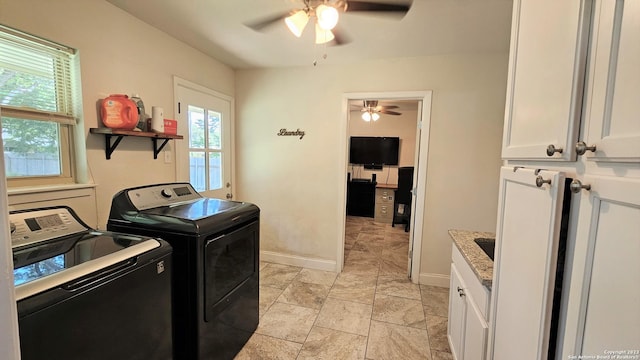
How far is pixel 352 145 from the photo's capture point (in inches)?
230

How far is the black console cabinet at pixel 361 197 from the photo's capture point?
5652mm

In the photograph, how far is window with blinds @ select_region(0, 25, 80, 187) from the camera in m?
1.44

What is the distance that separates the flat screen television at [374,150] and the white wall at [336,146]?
9.39ft

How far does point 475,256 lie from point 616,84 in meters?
1.10

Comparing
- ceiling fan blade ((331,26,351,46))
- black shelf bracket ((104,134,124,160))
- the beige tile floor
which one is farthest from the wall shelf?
the beige tile floor

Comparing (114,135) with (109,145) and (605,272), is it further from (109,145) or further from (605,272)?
(605,272)

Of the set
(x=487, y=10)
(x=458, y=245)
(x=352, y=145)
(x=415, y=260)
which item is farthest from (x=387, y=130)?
(x=458, y=245)

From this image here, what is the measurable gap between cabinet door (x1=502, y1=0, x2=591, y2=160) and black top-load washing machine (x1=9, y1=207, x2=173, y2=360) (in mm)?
1538

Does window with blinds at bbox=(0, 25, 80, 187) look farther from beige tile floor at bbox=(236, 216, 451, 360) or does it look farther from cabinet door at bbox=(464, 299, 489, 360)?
cabinet door at bbox=(464, 299, 489, 360)

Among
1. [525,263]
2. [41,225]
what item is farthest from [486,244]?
[41,225]

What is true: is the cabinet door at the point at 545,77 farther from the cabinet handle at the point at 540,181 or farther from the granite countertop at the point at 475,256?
the granite countertop at the point at 475,256

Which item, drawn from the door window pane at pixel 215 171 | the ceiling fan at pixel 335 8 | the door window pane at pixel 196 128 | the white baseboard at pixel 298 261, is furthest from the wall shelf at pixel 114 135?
the white baseboard at pixel 298 261

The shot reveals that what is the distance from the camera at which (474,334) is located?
1376mm

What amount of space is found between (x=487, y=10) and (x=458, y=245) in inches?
62.1
